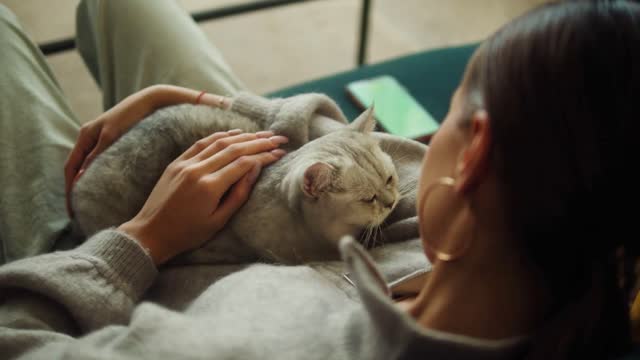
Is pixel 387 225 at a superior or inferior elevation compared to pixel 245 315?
inferior

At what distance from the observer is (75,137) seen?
1.19 metres

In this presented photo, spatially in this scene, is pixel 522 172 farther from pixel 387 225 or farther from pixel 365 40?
pixel 365 40

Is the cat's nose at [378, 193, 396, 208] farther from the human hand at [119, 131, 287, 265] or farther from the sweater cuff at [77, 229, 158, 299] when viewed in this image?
the sweater cuff at [77, 229, 158, 299]

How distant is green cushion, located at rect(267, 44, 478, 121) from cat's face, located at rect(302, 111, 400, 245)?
348mm

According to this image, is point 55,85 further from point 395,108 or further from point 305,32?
point 305,32

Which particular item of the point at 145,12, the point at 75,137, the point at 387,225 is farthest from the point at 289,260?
the point at 145,12

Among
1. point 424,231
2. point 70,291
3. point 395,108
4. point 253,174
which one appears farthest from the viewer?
point 395,108

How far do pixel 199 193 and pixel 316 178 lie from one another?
8.2 inches

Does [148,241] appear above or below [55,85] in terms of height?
below

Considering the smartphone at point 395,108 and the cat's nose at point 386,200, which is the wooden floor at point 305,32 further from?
the cat's nose at point 386,200

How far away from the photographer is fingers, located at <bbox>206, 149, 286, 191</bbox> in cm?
94

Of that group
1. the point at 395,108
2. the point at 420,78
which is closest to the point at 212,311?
the point at 395,108

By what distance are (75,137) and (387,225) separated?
69cm

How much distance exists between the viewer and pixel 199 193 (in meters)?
0.92
